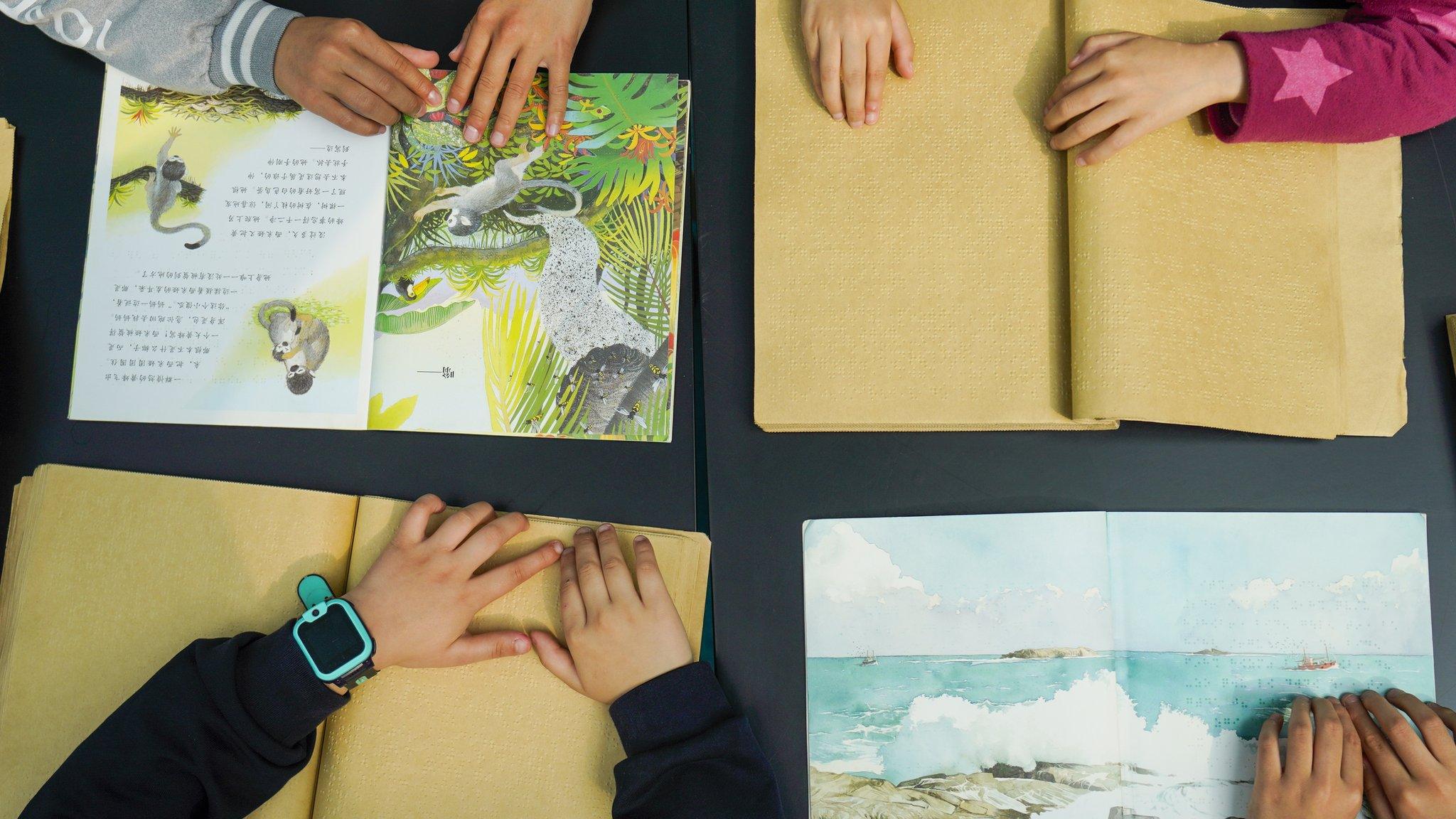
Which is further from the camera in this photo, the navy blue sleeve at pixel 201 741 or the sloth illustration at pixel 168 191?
the sloth illustration at pixel 168 191

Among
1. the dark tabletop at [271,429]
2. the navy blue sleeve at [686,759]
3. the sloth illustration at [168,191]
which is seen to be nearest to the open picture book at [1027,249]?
the dark tabletop at [271,429]

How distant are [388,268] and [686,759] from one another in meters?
0.41

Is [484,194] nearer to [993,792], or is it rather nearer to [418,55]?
[418,55]

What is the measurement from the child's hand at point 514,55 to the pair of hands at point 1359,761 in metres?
0.69

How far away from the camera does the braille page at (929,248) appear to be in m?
0.58

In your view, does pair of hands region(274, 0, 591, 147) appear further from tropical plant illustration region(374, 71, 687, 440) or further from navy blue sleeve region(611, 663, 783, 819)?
navy blue sleeve region(611, 663, 783, 819)

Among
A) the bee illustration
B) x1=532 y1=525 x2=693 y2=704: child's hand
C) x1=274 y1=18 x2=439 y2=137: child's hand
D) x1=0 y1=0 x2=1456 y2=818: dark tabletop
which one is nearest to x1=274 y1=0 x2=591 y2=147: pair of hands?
x1=274 y1=18 x2=439 y2=137: child's hand

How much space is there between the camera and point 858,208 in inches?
23.3

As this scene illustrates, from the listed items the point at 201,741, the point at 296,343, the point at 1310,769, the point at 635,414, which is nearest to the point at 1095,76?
the point at 635,414

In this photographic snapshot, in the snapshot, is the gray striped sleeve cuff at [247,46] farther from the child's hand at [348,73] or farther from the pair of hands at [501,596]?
the pair of hands at [501,596]

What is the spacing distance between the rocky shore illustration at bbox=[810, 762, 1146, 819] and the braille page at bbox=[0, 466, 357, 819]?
410 mm

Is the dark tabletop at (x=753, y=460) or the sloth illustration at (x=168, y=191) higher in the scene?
the sloth illustration at (x=168, y=191)

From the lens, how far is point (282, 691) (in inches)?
21.3

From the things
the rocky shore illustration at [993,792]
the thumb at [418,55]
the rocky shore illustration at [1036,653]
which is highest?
the thumb at [418,55]
